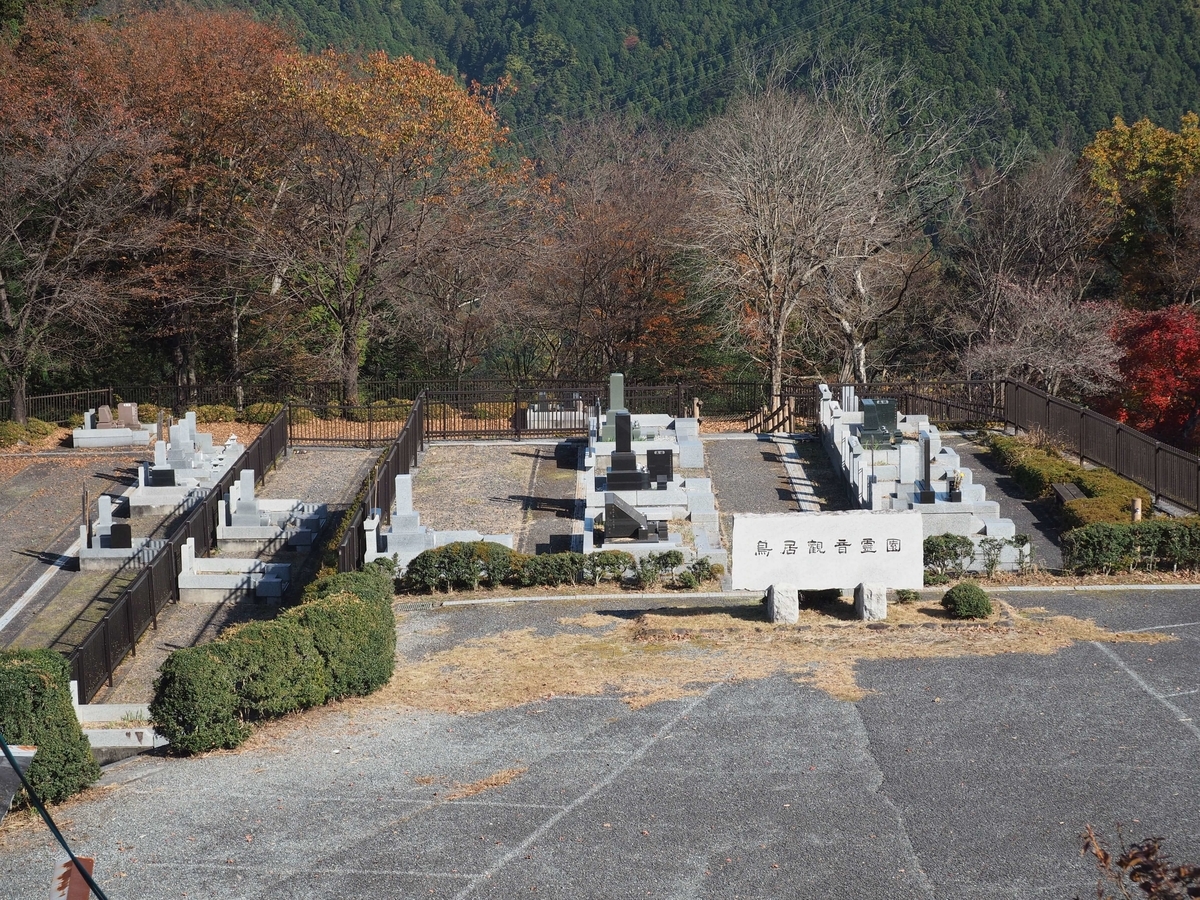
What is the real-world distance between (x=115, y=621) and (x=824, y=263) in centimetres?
2644

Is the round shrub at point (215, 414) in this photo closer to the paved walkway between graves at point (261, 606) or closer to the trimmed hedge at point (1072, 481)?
the paved walkway between graves at point (261, 606)

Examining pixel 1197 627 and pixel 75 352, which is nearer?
→ pixel 1197 627

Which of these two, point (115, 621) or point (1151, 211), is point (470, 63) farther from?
point (115, 621)

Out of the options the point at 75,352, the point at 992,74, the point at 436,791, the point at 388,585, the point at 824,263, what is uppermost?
the point at 992,74

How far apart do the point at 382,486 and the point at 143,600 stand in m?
5.99

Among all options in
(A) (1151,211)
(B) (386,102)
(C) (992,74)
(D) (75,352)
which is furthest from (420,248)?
(C) (992,74)

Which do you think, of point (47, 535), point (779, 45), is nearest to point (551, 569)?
point (47, 535)

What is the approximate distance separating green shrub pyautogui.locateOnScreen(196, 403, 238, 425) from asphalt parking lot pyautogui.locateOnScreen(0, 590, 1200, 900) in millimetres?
23766

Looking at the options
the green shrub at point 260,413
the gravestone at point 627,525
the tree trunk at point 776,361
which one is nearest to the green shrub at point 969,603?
the gravestone at point 627,525

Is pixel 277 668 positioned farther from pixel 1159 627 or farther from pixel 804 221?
pixel 804 221

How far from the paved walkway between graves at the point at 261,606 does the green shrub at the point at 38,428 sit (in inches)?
262

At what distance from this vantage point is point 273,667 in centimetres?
1460

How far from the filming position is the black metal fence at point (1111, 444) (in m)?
24.5

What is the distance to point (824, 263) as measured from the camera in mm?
40594
